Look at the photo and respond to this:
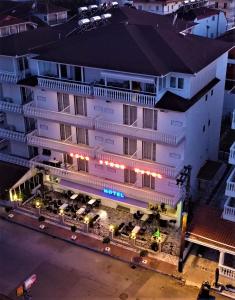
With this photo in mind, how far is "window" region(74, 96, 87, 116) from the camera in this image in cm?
4069

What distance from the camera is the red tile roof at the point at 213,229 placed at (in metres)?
33.8

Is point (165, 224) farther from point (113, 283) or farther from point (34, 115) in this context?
point (34, 115)

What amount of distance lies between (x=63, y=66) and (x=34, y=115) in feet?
19.7

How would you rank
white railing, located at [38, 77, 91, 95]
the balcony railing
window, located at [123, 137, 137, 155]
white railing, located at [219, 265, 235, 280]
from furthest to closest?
window, located at [123, 137, 137, 155]
white railing, located at [38, 77, 91, 95]
the balcony railing
white railing, located at [219, 265, 235, 280]

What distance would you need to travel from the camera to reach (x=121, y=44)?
3928 centimetres

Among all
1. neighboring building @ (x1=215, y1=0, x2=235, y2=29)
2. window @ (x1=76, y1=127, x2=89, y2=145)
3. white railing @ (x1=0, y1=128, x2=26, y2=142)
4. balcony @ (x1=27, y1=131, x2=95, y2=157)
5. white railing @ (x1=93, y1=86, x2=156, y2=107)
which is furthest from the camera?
neighboring building @ (x1=215, y1=0, x2=235, y2=29)

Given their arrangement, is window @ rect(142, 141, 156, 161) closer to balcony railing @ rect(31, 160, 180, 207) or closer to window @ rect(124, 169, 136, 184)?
window @ rect(124, 169, 136, 184)

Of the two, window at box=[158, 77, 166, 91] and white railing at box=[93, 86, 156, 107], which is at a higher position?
window at box=[158, 77, 166, 91]

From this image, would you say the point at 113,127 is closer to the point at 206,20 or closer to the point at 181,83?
the point at 181,83

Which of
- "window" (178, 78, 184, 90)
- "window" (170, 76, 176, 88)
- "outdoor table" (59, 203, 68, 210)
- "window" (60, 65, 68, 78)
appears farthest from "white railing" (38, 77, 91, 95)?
"outdoor table" (59, 203, 68, 210)

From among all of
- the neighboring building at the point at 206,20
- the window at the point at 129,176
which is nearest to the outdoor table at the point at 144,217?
the window at the point at 129,176

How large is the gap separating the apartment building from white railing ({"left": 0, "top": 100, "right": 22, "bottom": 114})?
54 millimetres

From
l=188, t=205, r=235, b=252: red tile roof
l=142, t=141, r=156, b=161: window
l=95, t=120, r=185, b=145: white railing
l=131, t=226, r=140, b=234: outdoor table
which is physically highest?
l=95, t=120, r=185, b=145: white railing

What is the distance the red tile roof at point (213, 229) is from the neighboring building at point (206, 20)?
37338mm
